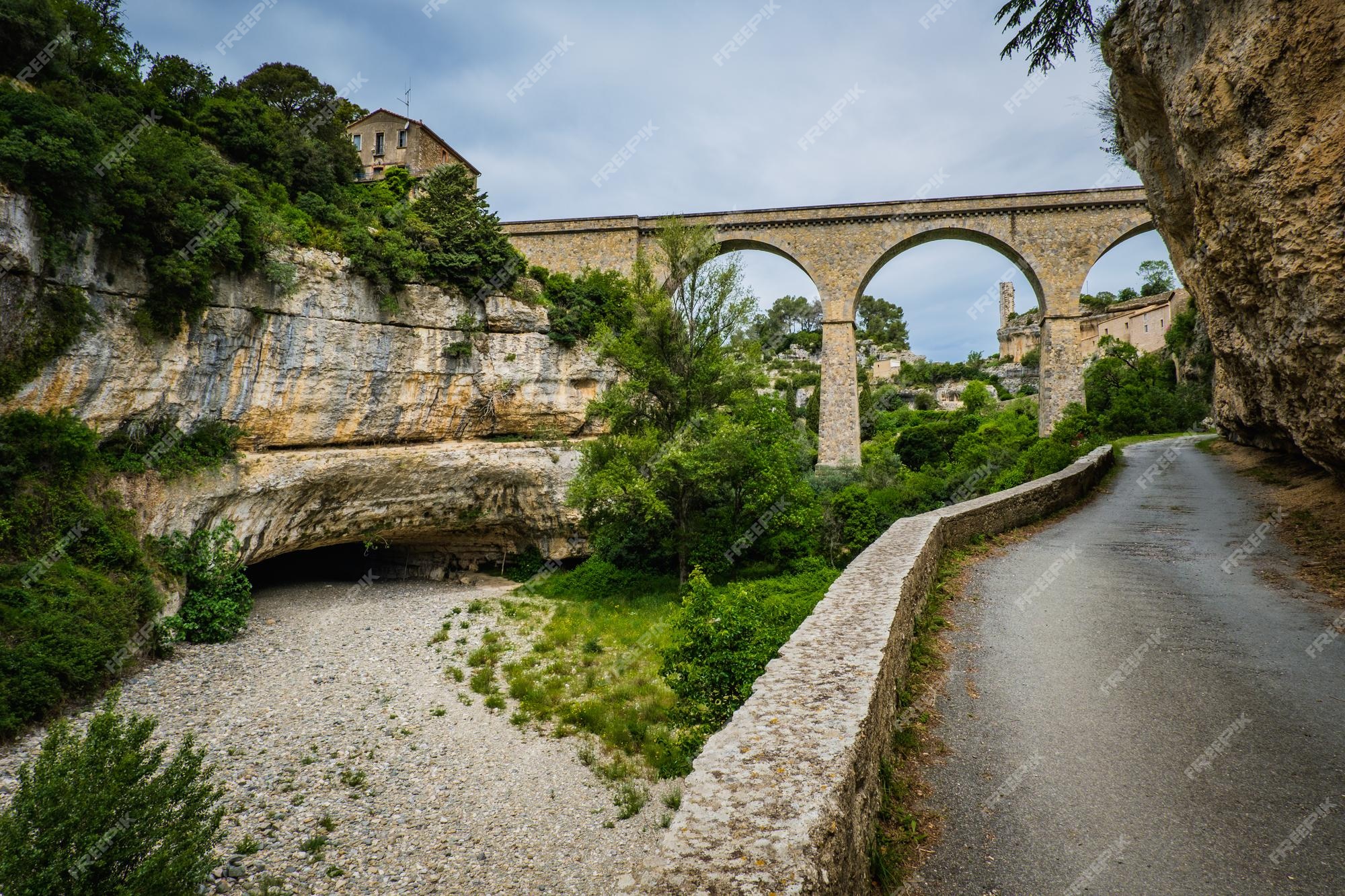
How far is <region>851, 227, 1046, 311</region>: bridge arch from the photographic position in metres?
25.0

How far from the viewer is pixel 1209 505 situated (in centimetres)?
1206

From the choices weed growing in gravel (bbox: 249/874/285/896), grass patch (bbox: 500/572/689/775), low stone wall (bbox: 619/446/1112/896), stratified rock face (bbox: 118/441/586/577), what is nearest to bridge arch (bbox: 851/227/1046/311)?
stratified rock face (bbox: 118/441/586/577)

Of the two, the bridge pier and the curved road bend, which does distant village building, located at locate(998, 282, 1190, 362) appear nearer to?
the bridge pier

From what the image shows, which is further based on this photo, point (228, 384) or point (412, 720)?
→ point (228, 384)

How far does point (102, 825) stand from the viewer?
4.53m

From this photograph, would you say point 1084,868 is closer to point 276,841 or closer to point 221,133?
point 276,841

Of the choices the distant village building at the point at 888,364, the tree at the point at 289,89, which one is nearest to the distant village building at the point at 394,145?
the tree at the point at 289,89

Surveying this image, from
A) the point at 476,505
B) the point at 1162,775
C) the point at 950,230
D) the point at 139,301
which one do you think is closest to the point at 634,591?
the point at 476,505

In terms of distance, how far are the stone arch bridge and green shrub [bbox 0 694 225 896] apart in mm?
22728

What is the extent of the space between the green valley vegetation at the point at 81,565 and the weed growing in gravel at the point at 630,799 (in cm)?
796

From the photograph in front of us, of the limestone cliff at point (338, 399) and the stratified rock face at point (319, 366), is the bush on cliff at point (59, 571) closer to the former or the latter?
the limestone cliff at point (338, 399)

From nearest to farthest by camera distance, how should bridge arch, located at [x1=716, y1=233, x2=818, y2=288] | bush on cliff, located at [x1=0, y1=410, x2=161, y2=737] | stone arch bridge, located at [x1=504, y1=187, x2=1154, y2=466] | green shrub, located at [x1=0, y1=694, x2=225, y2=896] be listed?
1. green shrub, located at [x1=0, y1=694, x2=225, y2=896]
2. bush on cliff, located at [x1=0, y1=410, x2=161, y2=737]
3. stone arch bridge, located at [x1=504, y1=187, x2=1154, y2=466]
4. bridge arch, located at [x1=716, y1=233, x2=818, y2=288]

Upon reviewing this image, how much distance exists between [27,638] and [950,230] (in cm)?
2908

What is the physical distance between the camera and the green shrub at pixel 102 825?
14.1ft
